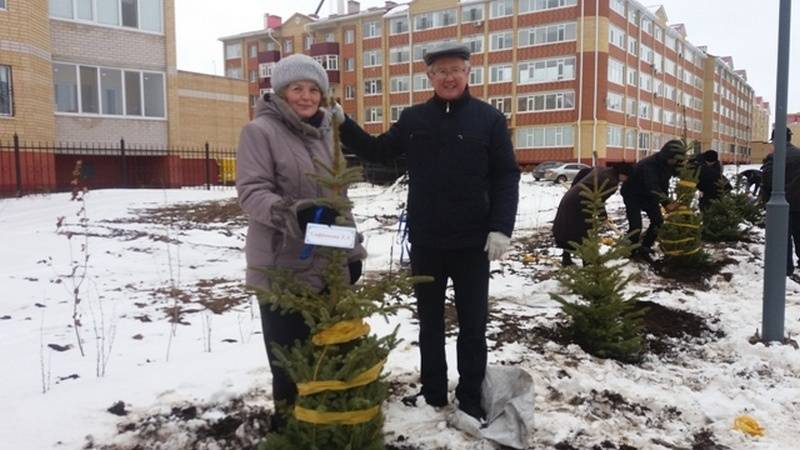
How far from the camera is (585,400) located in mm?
3715

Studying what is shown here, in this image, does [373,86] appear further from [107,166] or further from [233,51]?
[107,166]

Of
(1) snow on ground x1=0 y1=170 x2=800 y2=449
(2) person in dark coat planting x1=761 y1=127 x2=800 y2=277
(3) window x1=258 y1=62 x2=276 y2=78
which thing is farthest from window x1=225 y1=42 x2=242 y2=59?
(2) person in dark coat planting x1=761 y1=127 x2=800 y2=277

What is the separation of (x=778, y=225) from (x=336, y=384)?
440 centimetres

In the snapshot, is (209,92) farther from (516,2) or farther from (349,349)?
(516,2)

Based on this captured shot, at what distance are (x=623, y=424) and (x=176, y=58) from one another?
21.1m

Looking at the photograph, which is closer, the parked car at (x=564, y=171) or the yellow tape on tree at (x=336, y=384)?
the yellow tape on tree at (x=336, y=384)

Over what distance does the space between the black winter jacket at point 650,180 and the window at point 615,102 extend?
38.9m

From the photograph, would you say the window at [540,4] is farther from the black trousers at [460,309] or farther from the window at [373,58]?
the black trousers at [460,309]

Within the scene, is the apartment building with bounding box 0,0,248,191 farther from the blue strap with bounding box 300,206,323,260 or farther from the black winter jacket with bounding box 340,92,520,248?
the blue strap with bounding box 300,206,323,260

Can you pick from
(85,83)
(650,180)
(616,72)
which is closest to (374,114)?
(616,72)

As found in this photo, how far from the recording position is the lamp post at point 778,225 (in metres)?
4.80

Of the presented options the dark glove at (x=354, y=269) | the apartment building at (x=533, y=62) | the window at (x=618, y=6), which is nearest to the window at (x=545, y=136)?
the apartment building at (x=533, y=62)

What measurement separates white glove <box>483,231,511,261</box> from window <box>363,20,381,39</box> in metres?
52.3

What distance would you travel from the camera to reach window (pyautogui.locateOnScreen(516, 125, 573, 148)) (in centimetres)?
4434
